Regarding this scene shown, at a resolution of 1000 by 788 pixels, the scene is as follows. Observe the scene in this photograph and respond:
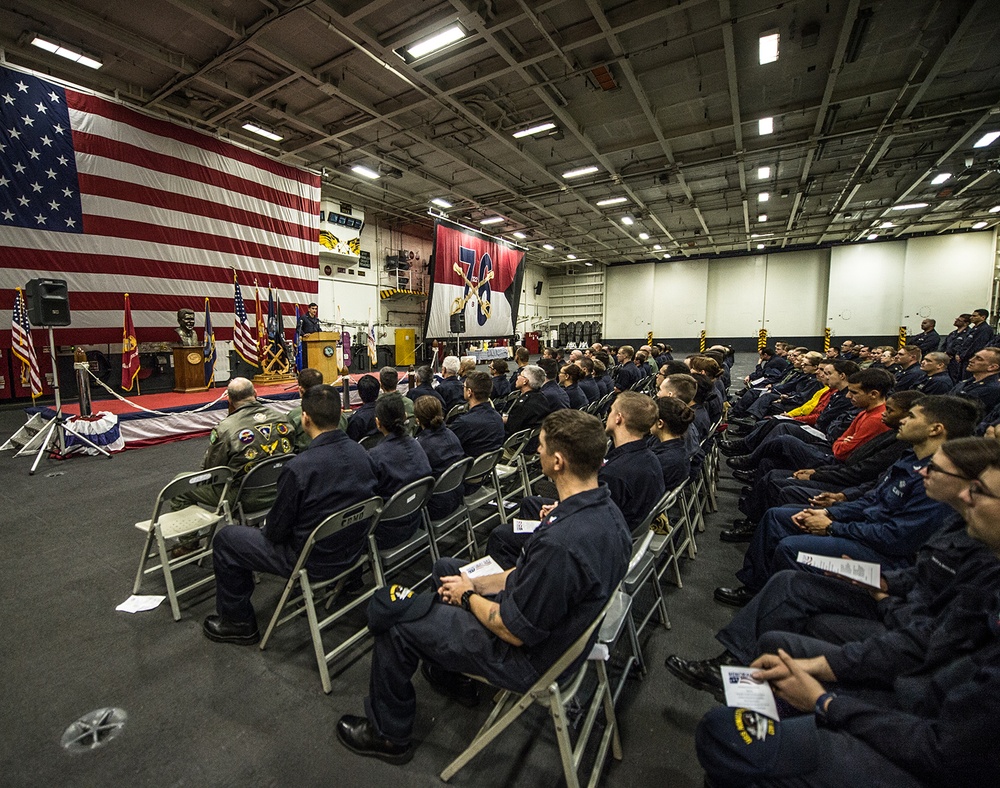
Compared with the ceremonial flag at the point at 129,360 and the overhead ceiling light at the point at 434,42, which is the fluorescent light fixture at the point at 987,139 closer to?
the overhead ceiling light at the point at 434,42

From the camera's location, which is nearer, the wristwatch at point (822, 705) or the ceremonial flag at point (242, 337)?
the wristwatch at point (822, 705)

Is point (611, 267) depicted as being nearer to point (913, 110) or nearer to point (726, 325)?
point (726, 325)

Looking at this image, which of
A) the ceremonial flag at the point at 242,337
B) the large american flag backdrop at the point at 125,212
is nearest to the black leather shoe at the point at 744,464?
the ceremonial flag at the point at 242,337

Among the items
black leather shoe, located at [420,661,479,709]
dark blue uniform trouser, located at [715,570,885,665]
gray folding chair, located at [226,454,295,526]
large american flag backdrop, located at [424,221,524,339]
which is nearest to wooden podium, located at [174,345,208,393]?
large american flag backdrop, located at [424,221,524,339]

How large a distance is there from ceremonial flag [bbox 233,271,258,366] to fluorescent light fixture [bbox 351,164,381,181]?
4.34 metres

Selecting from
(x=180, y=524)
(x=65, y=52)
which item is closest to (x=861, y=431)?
(x=180, y=524)

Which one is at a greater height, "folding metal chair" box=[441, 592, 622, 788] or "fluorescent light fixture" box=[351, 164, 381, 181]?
"fluorescent light fixture" box=[351, 164, 381, 181]

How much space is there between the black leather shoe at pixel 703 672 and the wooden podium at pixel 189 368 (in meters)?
8.90

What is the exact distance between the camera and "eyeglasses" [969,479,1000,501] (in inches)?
44.8

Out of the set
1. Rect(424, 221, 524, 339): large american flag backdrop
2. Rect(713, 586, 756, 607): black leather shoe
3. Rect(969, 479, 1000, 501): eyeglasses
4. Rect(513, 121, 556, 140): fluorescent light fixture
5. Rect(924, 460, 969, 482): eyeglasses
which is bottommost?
Rect(713, 586, 756, 607): black leather shoe

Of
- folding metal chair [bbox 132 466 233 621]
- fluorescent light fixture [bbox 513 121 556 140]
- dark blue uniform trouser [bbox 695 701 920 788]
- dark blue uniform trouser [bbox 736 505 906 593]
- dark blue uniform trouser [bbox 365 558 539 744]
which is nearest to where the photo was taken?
dark blue uniform trouser [bbox 695 701 920 788]

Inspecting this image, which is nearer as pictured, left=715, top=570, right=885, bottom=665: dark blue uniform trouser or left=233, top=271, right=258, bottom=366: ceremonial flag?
left=715, top=570, right=885, bottom=665: dark blue uniform trouser

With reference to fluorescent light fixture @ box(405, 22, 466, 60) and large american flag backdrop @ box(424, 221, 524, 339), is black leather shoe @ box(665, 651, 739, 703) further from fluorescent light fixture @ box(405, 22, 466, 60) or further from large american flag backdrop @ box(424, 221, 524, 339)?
large american flag backdrop @ box(424, 221, 524, 339)

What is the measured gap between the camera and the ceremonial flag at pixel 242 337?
7906 millimetres
